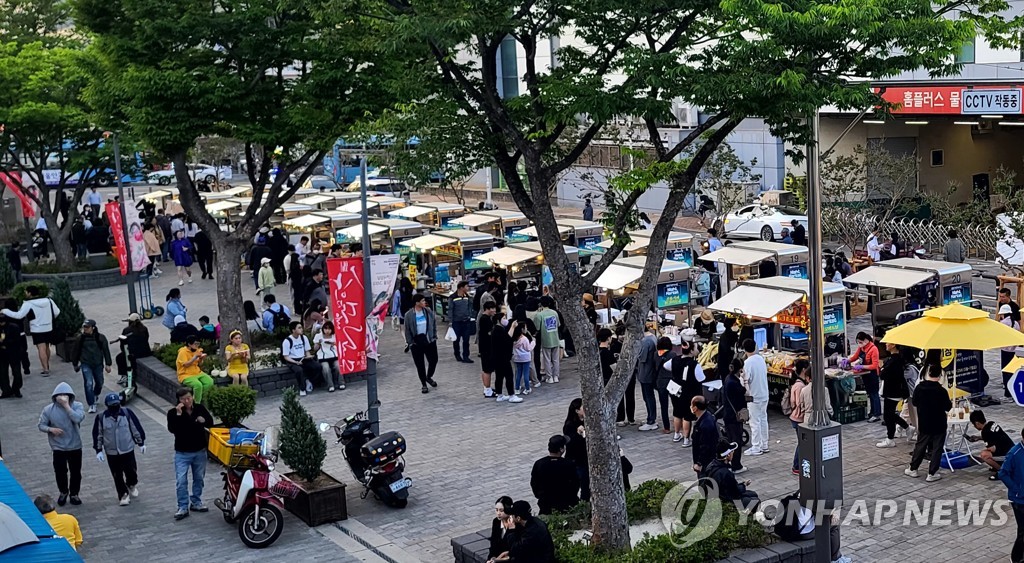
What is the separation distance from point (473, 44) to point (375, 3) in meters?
1.05

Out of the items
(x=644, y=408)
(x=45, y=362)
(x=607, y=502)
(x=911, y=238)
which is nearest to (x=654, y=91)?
(x=607, y=502)

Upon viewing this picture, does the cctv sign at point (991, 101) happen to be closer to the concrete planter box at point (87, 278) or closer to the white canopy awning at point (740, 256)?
the white canopy awning at point (740, 256)

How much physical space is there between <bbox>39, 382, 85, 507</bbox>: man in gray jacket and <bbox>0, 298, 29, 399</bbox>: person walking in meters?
6.48

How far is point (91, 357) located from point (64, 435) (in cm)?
489

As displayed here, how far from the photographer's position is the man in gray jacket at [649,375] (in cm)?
1703

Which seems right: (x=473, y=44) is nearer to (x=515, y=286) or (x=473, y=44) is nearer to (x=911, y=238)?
(x=515, y=286)

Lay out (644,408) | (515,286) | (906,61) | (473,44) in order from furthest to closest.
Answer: (515,286) < (644,408) < (473,44) < (906,61)

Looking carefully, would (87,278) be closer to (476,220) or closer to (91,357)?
(476,220)

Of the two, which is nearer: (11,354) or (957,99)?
(11,354)

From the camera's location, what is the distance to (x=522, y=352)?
1933 cm

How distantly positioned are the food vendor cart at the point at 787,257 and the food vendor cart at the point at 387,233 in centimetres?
1047

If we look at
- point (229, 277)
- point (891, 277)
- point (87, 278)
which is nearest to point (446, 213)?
point (87, 278)

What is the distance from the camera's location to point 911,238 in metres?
32.7

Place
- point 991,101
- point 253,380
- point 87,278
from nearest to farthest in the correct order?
point 253,380 < point 991,101 < point 87,278
